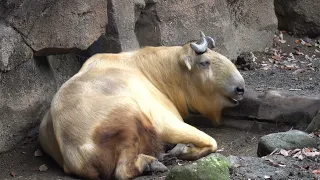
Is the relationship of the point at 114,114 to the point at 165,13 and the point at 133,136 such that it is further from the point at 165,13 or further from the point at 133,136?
the point at 165,13

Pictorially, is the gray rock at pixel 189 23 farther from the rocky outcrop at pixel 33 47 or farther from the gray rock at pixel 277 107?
the gray rock at pixel 277 107

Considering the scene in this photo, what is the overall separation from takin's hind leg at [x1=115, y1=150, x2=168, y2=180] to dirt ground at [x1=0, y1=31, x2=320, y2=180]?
0.07m

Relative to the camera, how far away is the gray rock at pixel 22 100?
22.1 feet

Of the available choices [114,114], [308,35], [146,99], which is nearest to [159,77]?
[146,99]

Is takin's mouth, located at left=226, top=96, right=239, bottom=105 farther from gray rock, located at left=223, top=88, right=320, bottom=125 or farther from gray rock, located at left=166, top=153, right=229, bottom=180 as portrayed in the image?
gray rock, located at left=166, top=153, right=229, bottom=180

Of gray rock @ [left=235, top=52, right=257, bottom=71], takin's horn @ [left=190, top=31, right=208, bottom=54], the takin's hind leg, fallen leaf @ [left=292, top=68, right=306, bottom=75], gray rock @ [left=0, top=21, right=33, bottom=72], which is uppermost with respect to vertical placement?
gray rock @ [left=0, top=21, right=33, bottom=72]

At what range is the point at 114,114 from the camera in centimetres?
616

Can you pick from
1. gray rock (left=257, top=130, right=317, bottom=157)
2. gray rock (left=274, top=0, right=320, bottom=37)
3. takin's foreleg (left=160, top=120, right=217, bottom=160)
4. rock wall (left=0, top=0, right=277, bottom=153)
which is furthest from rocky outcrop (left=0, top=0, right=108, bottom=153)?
gray rock (left=274, top=0, right=320, bottom=37)

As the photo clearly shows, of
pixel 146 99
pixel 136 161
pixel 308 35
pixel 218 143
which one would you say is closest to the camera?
pixel 136 161

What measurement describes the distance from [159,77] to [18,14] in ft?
4.83

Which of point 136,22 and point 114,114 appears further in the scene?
point 136,22

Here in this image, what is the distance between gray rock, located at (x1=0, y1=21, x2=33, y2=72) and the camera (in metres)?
6.59

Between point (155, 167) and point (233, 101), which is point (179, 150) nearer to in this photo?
point (155, 167)

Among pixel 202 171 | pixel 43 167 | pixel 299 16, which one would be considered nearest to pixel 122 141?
pixel 43 167
